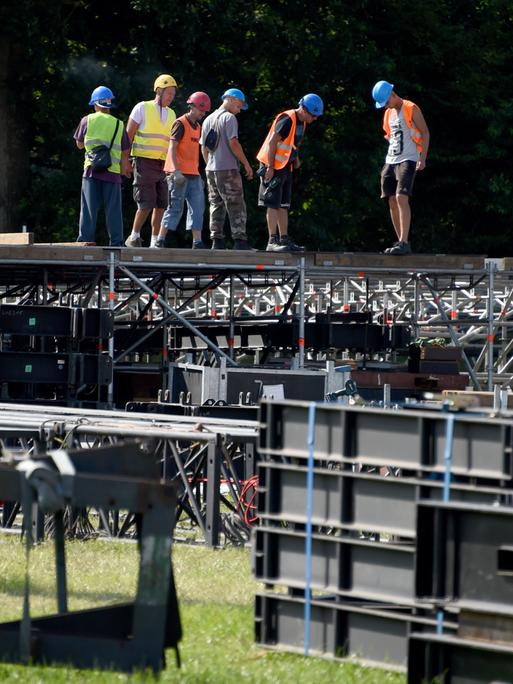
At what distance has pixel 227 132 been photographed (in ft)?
67.6

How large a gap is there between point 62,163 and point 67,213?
51.2 inches

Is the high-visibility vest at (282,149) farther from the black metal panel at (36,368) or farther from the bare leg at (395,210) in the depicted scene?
the black metal panel at (36,368)

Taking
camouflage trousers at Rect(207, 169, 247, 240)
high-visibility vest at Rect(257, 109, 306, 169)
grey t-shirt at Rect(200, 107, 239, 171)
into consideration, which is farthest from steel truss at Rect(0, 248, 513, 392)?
high-visibility vest at Rect(257, 109, 306, 169)

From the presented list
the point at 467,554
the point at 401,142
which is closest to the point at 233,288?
the point at 401,142

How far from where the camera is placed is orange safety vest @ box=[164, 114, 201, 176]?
20469 mm

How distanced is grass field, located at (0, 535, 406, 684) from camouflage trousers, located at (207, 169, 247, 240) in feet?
26.6

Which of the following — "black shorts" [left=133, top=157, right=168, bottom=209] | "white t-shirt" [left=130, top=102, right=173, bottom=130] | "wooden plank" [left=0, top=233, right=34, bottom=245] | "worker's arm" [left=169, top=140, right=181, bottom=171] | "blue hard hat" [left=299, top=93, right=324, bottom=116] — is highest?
"blue hard hat" [left=299, top=93, right=324, bottom=116]

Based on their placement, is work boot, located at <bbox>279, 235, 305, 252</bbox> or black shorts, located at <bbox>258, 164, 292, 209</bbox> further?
work boot, located at <bbox>279, 235, 305, 252</bbox>

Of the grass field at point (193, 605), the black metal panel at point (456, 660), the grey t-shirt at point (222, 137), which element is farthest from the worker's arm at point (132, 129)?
the black metal panel at point (456, 660)

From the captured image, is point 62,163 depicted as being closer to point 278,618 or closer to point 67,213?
point 67,213

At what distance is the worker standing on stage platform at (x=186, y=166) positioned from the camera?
20.4m

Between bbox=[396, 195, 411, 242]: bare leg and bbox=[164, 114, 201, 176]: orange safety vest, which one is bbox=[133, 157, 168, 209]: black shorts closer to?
bbox=[164, 114, 201, 176]: orange safety vest

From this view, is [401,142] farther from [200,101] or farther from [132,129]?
[132,129]

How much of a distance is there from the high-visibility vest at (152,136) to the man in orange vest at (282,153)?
116 cm
